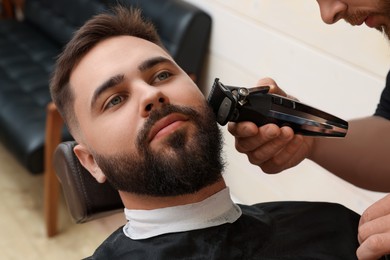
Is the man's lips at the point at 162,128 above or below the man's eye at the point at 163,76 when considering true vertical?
below

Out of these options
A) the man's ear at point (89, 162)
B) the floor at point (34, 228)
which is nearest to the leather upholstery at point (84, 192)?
the man's ear at point (89, 162)

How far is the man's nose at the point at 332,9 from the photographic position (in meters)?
1.07

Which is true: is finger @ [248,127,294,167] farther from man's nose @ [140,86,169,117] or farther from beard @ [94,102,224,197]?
man's nose @ [140,86,169,117]

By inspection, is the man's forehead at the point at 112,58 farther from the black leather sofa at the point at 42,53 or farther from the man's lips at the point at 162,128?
the black leather sofa at the point at 42,53

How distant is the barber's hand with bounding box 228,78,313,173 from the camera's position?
110 cm

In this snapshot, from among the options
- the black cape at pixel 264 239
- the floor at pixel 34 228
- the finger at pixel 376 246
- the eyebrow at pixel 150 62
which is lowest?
the floor at pixel 34 228

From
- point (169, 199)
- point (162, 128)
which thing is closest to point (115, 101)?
point (162, 128)

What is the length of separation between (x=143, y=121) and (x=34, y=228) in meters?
1.63

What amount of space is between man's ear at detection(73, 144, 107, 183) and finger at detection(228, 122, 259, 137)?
382 mm

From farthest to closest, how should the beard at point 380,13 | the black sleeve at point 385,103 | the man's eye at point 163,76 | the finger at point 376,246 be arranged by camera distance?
the black sleeve at point 385,103
the man's eye at point 163,76
the beard at point 380,13
the finger at point 376,246

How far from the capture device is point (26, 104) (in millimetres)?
2543

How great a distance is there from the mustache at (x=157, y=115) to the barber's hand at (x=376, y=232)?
437 millimetres

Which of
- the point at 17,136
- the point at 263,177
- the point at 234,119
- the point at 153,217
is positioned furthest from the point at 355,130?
the point at 17,136

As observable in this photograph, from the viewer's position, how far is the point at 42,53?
303 centimetres
